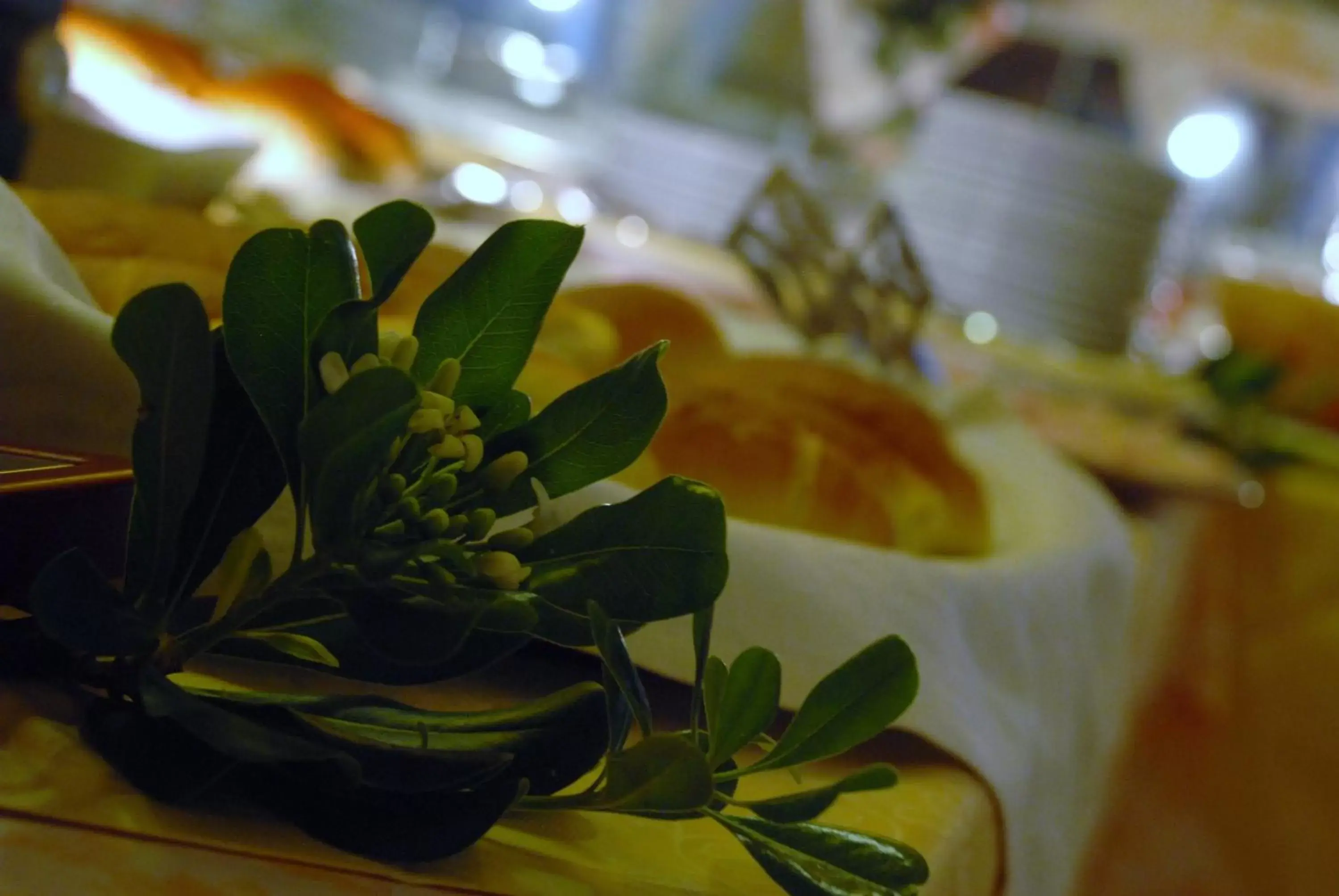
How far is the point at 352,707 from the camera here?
0.85ft

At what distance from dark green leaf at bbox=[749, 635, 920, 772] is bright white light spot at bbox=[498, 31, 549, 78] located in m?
2.81

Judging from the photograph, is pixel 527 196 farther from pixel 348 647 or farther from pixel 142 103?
pixel 348 647

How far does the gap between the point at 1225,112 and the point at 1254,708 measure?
298cm

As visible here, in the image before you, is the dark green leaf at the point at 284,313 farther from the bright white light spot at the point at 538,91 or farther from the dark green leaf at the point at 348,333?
the bright white light spot at the point at 538,91

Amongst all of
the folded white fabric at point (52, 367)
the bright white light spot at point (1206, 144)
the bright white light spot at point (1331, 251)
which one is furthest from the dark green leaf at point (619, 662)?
the bright white light spot at point (1331, 251)

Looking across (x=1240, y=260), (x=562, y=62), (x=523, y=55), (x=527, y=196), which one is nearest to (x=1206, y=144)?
(x=1240, y=260)

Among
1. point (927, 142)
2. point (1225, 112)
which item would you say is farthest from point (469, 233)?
point (1225, 112)

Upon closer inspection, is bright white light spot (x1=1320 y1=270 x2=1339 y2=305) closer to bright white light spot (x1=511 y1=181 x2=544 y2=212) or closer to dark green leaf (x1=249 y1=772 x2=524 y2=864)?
bright white light spot (x1=511 y1=181 x2=544 y2=212)

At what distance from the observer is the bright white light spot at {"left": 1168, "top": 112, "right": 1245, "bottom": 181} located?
13.7 ft

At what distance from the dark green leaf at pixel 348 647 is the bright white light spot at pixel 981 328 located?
3.85ft

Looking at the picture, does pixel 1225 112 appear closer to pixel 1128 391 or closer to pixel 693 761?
pixel 1128 391

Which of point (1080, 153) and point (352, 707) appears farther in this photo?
point (1080, 153)

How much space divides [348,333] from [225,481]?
5 centimetres

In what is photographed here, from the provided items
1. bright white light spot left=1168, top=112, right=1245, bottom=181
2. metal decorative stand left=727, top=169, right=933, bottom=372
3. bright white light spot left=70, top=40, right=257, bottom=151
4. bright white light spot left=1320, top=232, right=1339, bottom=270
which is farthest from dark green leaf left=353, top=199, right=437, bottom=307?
bright white light spot left=1320, top=232, right=1339, bottom=270
